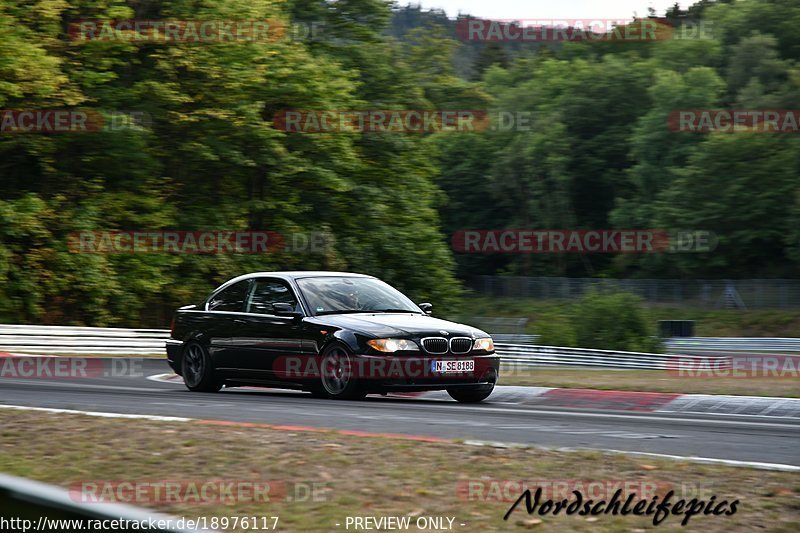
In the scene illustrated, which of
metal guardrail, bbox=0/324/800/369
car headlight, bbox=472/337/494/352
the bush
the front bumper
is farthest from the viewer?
the bush

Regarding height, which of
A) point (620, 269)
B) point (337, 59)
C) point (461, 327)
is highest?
point (337, 59)

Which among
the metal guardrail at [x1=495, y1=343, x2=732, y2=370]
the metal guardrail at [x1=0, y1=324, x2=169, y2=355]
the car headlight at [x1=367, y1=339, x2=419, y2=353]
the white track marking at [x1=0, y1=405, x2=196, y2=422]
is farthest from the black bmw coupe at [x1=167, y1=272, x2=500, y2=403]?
the metal guardrail at [x1=495, y1=343, x2=732, y2=370]

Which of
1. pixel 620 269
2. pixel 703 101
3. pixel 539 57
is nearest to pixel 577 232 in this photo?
pixel 620 269

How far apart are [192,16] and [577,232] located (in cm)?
4804

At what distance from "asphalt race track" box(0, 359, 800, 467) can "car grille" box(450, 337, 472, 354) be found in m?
0.59

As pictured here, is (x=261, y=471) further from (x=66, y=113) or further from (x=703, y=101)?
(x=703, y=101)

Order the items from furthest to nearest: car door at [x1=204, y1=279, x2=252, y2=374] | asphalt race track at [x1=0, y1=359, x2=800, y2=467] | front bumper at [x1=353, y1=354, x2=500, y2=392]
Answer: car door at [x1=204, y1=279, x2=252, y2=374] < front bumper at [x1=353, y1=354, x2=500, y2=392] < asphalt race track at [x1=0, y1=359, x2=800, y2=467]

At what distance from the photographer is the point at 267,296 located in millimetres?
13766

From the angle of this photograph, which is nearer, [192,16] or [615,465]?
[615,465]

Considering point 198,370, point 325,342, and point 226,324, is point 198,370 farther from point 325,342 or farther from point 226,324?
point 325,342

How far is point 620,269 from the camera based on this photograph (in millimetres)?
73938

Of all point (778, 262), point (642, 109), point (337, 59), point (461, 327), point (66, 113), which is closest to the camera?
point (461, 327)

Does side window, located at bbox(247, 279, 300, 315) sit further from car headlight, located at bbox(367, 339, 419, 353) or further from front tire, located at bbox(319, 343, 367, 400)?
car headlight, located at bbox(367, 339, 419, 353)

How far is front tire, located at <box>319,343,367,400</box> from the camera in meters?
12.4
